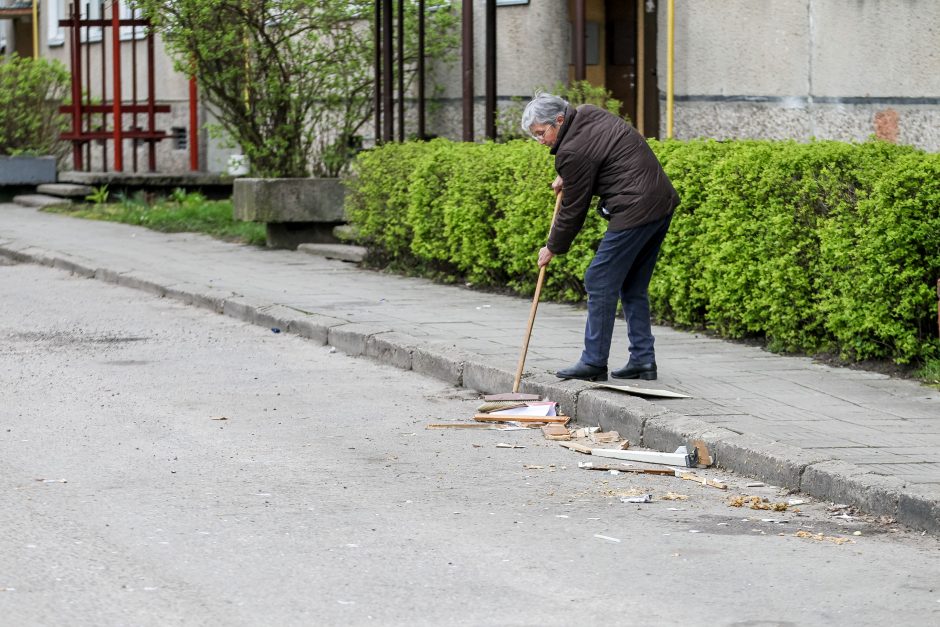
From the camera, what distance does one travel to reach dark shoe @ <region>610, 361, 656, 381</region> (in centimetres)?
864

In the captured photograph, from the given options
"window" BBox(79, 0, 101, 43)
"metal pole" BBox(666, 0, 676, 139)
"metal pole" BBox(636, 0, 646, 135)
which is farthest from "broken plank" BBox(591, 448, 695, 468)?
"window" BBox(79, 0, 101, 43)

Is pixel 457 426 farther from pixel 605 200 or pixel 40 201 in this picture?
pixel 40 201

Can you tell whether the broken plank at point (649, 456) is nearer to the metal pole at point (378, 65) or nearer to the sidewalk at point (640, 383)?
the sidewalk at point (640, 383)

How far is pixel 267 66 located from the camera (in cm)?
1717

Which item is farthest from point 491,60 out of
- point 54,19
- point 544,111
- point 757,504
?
point 54,19

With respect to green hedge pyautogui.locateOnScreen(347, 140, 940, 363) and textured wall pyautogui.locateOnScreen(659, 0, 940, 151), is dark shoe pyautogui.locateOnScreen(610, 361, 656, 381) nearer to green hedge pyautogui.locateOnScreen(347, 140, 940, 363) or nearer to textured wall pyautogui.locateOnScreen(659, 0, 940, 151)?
green hedge pyautogui.locateOnScreen(347, 140, 940, 363)

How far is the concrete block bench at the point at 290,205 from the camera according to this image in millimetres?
16016

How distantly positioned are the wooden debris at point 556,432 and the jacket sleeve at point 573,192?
45.8 inches

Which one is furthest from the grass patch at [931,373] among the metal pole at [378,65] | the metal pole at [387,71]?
the metal pole at [378,65]

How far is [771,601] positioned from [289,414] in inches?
151

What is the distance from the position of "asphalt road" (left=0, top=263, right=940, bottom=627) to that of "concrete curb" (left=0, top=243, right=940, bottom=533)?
0.10 metres

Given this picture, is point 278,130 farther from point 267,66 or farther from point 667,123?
point 667,123

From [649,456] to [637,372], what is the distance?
151cm

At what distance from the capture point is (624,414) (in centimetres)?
777
